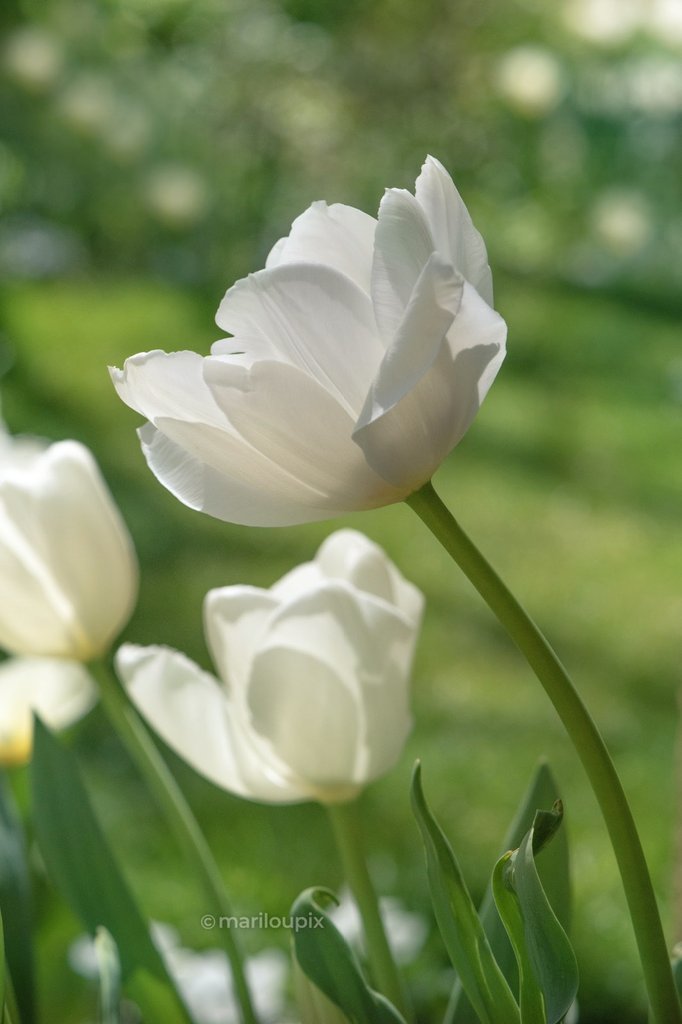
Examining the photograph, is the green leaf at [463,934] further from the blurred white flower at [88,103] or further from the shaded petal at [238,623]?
the blurred white flower at [88,103]

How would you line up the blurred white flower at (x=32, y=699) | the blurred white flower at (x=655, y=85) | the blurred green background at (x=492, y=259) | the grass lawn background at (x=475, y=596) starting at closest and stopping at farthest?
1. the blurred white flower at (x=32, y=699)
2. the grass lawn background at (x=475, y=596)
3. the blurred green background at (x=492, y=259)
4. the blurred white flower at (x=655, y=85)

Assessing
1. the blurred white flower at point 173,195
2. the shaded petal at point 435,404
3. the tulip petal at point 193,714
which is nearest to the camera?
the shaded petal at point 435,404

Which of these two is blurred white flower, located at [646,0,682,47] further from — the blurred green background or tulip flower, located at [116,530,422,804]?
tulip flower, located at [116,530,422,804]

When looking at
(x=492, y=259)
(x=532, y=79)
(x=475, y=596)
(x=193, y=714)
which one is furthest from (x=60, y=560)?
(x=532, y=79)

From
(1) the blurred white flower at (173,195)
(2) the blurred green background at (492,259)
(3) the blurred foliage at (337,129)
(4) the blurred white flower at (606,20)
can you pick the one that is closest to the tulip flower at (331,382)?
(2) the blurred green background at (492,259)

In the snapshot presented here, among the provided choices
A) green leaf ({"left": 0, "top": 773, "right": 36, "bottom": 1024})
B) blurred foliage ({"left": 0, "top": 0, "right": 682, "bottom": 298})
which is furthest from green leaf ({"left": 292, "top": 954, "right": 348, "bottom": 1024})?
blurred foliage ({"left": 0, "top": 0, "right": 682, "bottom": 298})

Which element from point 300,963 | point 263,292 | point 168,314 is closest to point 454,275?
point 263,292

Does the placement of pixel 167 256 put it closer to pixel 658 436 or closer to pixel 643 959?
pixel 658 436
